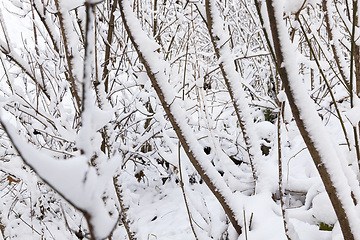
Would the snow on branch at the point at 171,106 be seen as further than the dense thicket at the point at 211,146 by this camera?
Yes

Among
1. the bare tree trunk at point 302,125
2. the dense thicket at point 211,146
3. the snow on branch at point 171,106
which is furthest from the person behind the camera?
the snow on branch at point 171,106

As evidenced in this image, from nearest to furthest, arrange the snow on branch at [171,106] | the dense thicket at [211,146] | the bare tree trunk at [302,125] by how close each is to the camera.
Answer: the dense thicket at [211,146]
the bare tree trunk at [302,125]
the snow on branch at [171,106]

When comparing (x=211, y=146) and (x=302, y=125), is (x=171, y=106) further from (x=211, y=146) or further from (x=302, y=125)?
(x=211, y=146)

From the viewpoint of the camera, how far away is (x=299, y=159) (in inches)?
100

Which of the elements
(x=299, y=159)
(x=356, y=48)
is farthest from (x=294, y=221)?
(x=299, y=159)

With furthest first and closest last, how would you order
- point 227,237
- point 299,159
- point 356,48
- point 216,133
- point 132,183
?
point 132,183 → point 216,133 → point 299,159 → point 227,237 → point 356,48

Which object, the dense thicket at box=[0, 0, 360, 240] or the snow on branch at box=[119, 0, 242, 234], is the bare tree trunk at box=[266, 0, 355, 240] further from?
the snow on branch at box=[119, 0, 242, 234]

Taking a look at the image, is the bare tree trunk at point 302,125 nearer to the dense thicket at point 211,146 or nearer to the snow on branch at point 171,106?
the dense thicket at point 211,146

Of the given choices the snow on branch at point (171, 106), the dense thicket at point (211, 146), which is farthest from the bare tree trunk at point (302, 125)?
the snow on branch at point (171, 106)

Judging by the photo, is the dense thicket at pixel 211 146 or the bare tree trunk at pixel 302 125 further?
the bare tree trunk at pixel 302 125

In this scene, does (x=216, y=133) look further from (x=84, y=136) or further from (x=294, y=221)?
(x=84, y=136)

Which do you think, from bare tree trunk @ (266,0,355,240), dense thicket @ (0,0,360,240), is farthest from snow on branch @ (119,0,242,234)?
bare tree trunk @ (266,0,355,240)

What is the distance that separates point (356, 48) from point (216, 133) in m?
1.77

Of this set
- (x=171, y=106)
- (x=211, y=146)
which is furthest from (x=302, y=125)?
(x=211, y=146)
